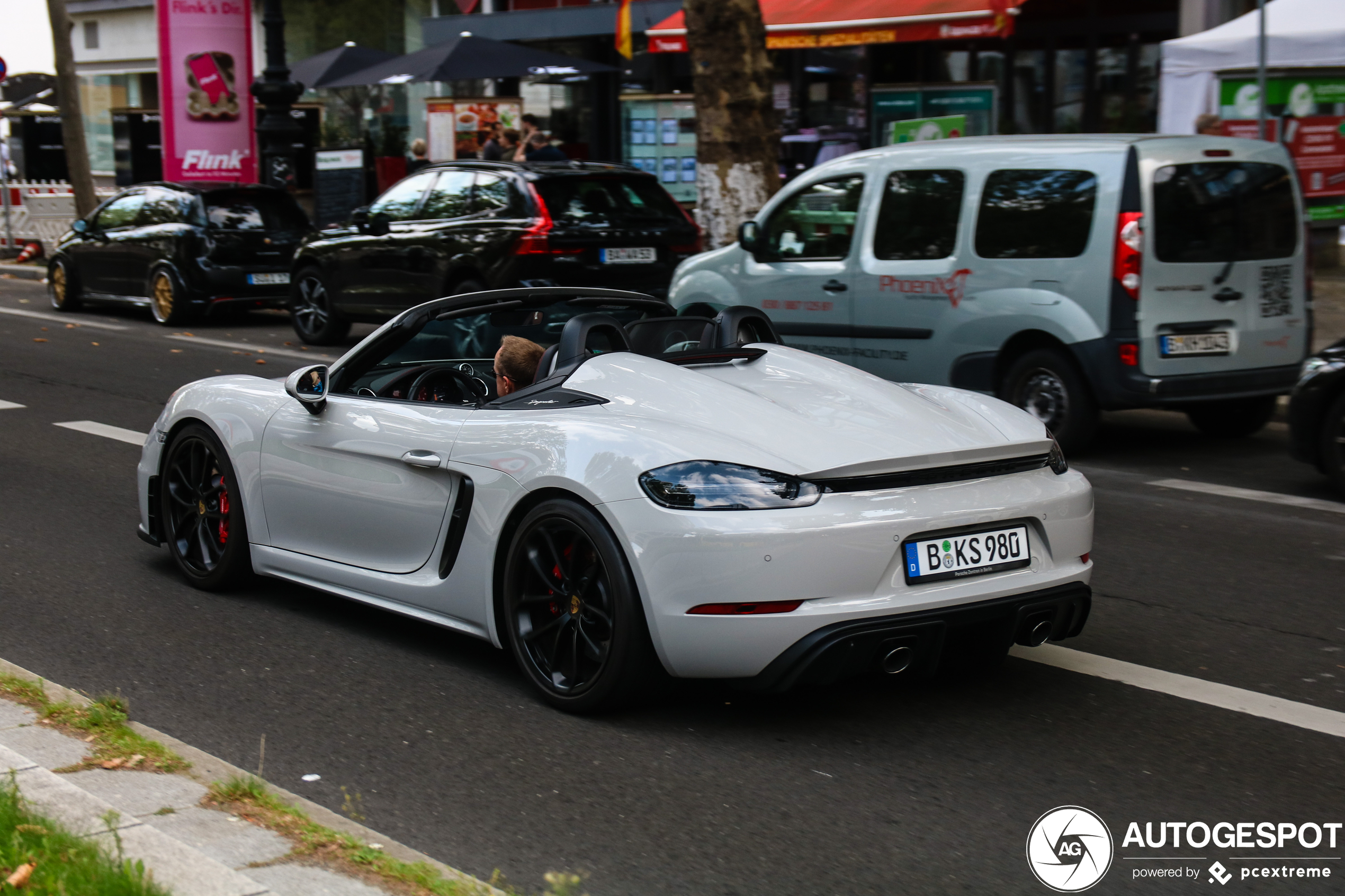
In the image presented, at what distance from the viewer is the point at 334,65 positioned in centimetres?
2459

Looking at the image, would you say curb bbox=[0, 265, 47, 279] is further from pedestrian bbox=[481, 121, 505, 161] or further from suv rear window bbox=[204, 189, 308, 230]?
suv rear window bbox=[204, 189, 308, 230]

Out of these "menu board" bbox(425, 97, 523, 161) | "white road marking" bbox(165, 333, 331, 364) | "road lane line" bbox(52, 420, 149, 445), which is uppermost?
"menu board" bbox(425, 97, 523, 161)

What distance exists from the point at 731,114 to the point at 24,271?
15.2 meters

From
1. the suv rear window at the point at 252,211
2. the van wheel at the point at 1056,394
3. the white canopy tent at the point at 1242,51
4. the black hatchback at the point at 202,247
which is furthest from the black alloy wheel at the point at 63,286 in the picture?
the van wheel at the point at 1056,394

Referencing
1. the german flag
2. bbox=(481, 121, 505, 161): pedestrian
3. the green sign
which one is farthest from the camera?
bbox=(481, 121, 505, 161): pedestrian

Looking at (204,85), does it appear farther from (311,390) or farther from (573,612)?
(573,612)

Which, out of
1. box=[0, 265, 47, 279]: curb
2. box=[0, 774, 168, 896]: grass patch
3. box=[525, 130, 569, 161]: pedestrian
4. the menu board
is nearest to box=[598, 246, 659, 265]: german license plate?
box=[525, 130, 569, 161]: pedestrian

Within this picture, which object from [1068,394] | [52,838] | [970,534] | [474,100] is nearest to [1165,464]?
[1068,394]

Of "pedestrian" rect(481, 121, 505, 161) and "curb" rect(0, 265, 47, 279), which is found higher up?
"pedestrian" rect(481, 121, 505, 161)

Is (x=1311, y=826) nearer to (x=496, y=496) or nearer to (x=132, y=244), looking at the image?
(x=496, y=496)

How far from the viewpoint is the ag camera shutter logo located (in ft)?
11.0

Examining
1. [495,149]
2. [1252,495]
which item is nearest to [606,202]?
[1252,495]

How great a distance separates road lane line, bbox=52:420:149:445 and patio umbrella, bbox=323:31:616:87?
43.2 ft

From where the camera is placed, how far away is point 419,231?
1377 centimetres
